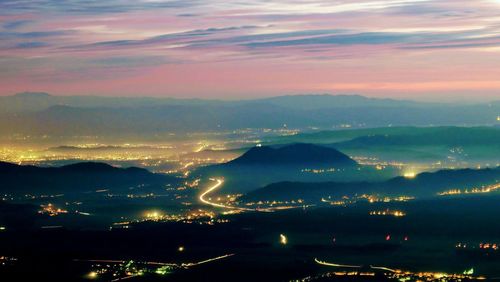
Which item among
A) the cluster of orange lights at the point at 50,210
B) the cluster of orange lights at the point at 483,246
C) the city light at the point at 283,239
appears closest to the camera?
the cluster of orange lights at the point at 483,246

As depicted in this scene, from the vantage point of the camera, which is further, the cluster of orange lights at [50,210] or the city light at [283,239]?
the cluster of orange lights at [50,210]

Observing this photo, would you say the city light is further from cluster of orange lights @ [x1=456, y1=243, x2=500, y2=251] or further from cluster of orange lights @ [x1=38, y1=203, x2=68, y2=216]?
cluster of orange lights @ [x1=38, y1=203, x2=68, y2=216]

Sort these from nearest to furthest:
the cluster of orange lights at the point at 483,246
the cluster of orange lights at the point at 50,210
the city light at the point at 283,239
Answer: the cluster of orange lights at the point at 483,246 → the city light at the point at 283,239 → the cluster of orange lights at the point at 50,210

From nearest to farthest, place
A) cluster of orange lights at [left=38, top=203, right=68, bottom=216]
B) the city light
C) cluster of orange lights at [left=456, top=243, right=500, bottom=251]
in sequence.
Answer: cluster of orange lights at [left=456, top=243, right=500, bottom=251] → the city light → cluster of orange lights at [left=38, top=203, right=68, bottom=216]

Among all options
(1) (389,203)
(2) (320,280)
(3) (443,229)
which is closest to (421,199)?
(1) (389,203)

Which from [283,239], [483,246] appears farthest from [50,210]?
[483,246]

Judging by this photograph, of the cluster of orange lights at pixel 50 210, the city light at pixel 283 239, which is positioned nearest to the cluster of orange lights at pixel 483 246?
the city light at pixel 283 239

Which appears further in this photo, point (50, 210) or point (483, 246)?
point (50, 210)

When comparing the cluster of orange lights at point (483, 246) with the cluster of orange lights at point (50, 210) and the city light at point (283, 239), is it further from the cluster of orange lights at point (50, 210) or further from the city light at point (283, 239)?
the cluster of orange lights at point (50, 210)

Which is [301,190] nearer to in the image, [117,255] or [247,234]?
[247,234]

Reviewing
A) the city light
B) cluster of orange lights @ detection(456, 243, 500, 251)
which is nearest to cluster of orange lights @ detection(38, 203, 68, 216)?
the city light

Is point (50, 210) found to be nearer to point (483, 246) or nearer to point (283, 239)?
point (283, 239)
